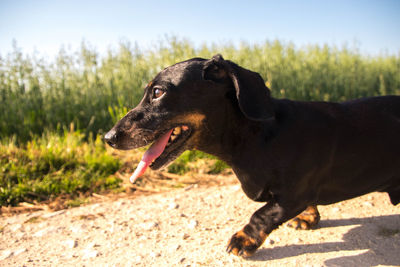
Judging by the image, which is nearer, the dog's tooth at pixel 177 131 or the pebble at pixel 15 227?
the dog's tooth at pixel 177 131

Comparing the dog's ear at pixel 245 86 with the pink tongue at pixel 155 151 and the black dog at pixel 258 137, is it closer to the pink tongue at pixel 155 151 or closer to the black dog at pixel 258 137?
the black dog at pixel 258 137

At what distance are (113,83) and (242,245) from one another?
18.6 ft

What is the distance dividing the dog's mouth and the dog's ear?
403mm

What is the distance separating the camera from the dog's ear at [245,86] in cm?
228

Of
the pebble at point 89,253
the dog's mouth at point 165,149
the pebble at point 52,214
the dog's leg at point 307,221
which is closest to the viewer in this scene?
the dog's mouth at point 165,149

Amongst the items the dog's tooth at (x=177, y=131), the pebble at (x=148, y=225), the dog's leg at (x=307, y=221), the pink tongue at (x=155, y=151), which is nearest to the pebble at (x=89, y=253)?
the pebble at (x=148, y=225)

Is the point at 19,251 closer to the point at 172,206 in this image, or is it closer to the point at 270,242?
the point at 172,206

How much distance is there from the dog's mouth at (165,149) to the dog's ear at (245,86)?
403 mm

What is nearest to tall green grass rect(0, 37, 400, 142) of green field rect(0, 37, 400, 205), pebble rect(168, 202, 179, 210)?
green field rect(0, 37, 400, 205)

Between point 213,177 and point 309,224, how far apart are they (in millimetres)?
1632

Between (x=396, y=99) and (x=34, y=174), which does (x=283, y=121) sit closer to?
(x=396, y=99)

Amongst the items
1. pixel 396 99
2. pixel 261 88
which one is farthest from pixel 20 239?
pixel 396 99

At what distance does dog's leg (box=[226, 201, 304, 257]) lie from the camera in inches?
95.3

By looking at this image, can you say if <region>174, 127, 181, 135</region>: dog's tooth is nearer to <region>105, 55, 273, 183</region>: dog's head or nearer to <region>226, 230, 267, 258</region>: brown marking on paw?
<region>105, 55, 273, 183</region>: dog's head
